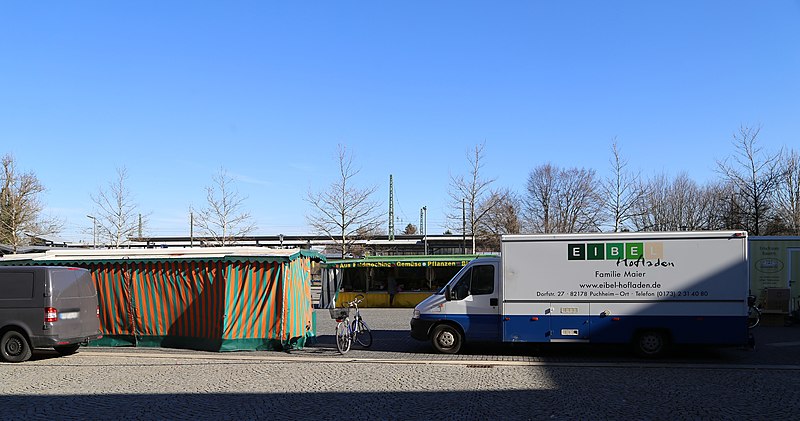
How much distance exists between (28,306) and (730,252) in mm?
14032

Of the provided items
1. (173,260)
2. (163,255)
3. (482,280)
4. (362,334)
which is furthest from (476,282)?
(163,255)

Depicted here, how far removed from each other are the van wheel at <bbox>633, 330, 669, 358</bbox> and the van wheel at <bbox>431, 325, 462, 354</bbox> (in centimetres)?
371

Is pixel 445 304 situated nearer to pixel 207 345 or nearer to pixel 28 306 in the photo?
pixel 207 345

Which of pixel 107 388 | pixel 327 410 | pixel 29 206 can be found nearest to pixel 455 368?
pixel 327 410

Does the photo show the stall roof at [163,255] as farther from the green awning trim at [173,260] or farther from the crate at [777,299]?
the crate at [777,299]

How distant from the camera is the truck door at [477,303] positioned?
1477 centimetres

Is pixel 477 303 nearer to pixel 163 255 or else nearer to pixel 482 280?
pixel 482 280

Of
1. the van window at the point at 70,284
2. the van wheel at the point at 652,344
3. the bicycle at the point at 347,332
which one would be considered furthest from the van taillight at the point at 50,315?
the van wheel at the point at 652,344

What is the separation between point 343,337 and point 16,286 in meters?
6.71

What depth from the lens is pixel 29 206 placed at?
4662cm

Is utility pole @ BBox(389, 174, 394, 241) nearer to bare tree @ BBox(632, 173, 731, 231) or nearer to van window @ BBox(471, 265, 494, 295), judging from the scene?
bare tree @ BBox(632, 173, 731, 231)

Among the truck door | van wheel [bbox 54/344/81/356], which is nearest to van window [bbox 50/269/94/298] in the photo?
van wheel [bbox 54/344/81/356]

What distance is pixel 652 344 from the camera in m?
14.1

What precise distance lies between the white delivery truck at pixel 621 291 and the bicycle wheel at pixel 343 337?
9.06 ft
